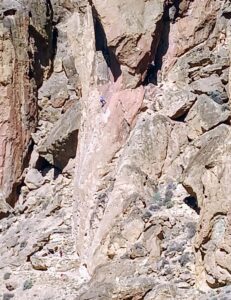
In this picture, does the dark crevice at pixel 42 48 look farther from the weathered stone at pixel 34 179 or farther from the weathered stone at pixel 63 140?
the weathered stone at pixel 34 179

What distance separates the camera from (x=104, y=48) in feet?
105

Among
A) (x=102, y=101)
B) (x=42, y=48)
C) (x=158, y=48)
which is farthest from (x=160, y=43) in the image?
(x=42, y=48)

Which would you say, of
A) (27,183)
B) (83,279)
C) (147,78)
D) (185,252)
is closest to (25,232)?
(27,183)

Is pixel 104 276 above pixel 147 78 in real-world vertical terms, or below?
below

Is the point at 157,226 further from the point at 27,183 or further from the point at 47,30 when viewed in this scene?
the point at 47,30

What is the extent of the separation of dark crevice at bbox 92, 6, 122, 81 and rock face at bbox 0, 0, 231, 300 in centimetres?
9

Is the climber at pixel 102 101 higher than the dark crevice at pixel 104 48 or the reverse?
the reverse

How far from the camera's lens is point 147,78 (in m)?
29.5

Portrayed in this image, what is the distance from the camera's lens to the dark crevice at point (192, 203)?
970 inches

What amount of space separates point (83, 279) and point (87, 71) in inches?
407

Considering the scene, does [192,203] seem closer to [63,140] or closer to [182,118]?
[182,118]

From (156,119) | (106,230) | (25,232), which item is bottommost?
(25,232)

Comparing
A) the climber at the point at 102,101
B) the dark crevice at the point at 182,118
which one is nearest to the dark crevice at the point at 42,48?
the climber at the point at 102,101

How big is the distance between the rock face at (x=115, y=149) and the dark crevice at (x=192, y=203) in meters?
0.11
